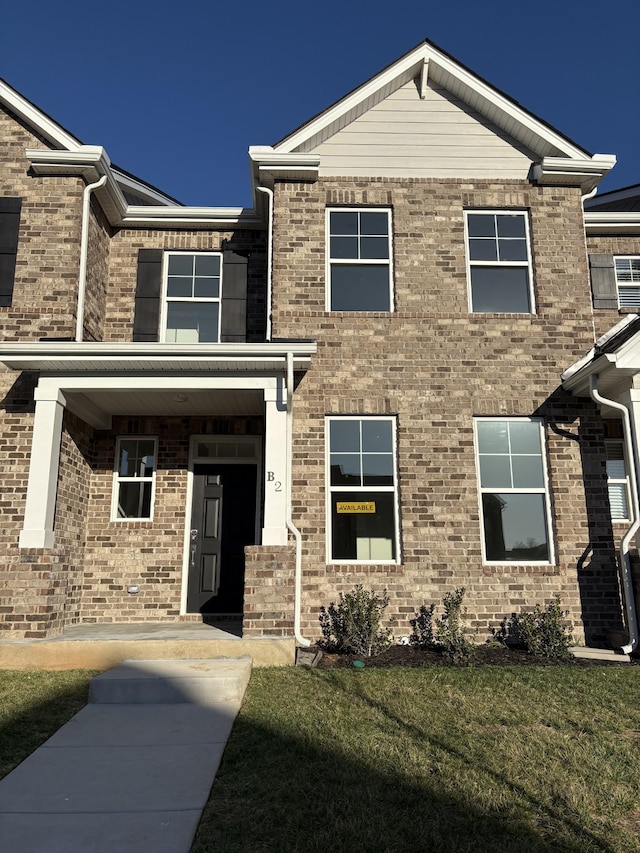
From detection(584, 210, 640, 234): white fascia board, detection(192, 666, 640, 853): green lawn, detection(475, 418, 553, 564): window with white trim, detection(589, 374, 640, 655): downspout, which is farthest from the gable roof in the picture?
detection(192, 666, 640, 853): green lawn

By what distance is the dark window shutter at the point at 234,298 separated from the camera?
379 inches

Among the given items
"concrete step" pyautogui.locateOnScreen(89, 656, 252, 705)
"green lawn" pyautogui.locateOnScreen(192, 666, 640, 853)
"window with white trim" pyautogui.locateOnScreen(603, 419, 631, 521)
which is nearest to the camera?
"green lawn" pyautogui.locateOnScreen(192, 666, 640, 853)

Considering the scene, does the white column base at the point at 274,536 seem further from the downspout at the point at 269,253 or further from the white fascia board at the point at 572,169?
the white fascia board at the point at 572,169

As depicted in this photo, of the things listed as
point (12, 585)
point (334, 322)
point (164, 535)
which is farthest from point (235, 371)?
point (12, 585)

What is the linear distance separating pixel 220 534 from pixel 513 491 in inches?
160

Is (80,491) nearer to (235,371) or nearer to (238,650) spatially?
(235,371)

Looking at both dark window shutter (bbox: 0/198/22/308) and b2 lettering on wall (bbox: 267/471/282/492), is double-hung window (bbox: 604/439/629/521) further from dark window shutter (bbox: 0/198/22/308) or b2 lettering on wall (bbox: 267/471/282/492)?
dark window shutter (bbox: 0/198/22/308)

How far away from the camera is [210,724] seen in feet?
15.8

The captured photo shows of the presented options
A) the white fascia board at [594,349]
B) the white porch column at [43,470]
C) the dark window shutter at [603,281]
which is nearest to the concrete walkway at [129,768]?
the white porch column at [43,470]

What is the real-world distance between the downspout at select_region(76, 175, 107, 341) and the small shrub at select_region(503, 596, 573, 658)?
6539mm

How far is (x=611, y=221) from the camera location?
9.95m

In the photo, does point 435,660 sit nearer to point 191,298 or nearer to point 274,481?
point 274,481

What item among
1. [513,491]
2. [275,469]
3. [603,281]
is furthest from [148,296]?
[603,281]

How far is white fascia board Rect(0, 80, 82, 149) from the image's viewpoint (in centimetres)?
910
